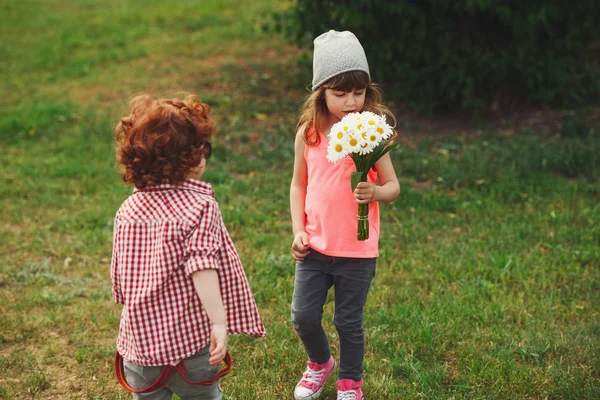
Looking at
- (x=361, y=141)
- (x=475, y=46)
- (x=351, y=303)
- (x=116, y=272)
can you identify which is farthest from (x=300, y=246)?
(x=475, y=46)

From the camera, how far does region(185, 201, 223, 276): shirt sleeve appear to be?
94.6 inches

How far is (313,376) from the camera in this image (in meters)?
3.50

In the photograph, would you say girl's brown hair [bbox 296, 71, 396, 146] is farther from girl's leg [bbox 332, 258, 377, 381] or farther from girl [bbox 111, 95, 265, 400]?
girl [bbox 111, 95, 265, 400]

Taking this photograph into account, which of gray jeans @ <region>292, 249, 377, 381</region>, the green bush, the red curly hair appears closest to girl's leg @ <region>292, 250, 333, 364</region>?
gray jeans @ <region>292, 249, 377, 381</region>

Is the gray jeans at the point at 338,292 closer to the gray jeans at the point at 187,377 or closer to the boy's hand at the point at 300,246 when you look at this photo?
the boy's hand at the point at 300,246

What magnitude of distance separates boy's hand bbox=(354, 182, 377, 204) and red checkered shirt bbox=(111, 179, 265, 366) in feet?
2.18

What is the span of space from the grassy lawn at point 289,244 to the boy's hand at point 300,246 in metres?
0.78

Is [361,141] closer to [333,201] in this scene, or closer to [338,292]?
[333,201]

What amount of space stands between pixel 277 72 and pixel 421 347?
6.85 meters

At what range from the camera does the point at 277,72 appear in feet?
33.3

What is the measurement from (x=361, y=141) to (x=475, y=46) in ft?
16.9

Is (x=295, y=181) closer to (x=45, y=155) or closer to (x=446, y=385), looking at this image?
(x=446, y=385)

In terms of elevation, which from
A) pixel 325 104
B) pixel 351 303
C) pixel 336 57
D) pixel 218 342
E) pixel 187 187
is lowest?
pixel 351 303

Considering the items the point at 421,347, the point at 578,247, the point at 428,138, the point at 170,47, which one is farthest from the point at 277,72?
the point at 421,347
